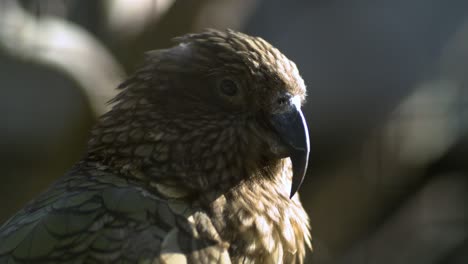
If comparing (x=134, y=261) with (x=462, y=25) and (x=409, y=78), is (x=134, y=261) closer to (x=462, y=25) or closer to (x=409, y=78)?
(x=409, y=78)

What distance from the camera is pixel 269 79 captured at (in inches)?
101

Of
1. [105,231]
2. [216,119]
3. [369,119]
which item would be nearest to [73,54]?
[216,119]

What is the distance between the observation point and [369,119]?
612 cm

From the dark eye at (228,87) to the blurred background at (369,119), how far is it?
250 cm

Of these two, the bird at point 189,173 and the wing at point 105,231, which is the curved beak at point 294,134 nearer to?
the bird at point 189,173

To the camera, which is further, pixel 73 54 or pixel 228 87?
pixel 73 54

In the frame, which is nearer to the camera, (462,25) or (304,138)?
(304,138)

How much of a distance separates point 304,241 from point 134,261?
25.5 inches

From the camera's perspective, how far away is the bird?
2408mm

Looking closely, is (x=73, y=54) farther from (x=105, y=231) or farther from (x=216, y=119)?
(x=105, y=231)

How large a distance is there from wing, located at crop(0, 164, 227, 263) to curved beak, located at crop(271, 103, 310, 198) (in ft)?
1.11

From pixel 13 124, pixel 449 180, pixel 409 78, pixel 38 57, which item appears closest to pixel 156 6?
pixel 38 57

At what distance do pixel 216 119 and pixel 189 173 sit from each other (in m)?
0.18

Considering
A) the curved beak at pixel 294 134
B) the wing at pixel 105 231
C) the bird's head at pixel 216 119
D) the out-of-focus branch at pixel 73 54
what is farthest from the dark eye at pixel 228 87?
the out-of-focus branch at pixel 73 54
